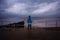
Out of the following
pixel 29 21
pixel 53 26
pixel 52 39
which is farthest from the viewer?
pixel 53 26

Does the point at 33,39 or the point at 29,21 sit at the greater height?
the point at 29,21

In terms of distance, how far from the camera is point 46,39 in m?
4.09

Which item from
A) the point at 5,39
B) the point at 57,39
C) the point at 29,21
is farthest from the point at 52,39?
the point at 29,21

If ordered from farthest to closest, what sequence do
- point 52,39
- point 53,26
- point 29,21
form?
point 53,26
point 29,21
point 52,39

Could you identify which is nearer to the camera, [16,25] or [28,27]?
[28,27]

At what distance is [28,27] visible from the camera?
6.16 metres

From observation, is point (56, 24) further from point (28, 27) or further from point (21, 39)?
point (21, 39)

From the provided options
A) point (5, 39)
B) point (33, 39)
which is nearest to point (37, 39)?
point (33, 39)

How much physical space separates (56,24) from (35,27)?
1047 millimetres

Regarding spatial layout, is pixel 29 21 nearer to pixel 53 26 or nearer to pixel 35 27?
pixel 35 27

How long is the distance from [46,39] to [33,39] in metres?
0.42

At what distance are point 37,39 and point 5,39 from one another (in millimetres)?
1040

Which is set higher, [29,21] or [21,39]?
[29,21]

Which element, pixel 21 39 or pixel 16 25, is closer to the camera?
pixel 21 39
